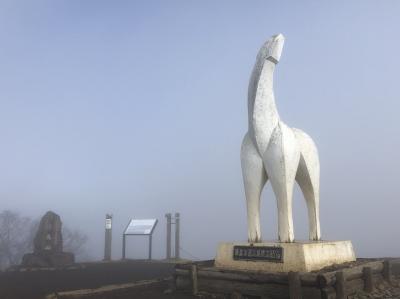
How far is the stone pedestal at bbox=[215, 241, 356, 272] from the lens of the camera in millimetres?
7746

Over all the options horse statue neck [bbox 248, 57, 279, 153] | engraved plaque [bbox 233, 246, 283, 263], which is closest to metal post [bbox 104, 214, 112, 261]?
engraved plaque [bbox 233, 246, 283, 263]

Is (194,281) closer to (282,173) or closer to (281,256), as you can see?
(281,256)

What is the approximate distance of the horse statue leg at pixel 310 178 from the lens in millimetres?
9352

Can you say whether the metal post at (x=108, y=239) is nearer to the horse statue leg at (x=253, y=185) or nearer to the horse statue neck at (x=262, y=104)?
the horse statue leg at (x=253, y=185)

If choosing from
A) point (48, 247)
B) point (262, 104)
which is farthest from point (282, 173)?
point (48, 247)

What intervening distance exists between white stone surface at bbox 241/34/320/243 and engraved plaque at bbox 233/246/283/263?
1.28 feet

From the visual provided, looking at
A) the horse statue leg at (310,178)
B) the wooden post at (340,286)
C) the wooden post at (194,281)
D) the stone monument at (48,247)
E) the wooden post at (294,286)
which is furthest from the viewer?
the stone monument at (48,247)

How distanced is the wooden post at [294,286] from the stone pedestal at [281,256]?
22.7 inches

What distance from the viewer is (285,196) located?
8398 millimetres

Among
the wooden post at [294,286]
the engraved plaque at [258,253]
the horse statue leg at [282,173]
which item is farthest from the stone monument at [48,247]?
the wooden post at [294,286]

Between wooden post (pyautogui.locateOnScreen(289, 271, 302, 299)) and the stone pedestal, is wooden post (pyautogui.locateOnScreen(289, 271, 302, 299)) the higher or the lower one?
the lower one

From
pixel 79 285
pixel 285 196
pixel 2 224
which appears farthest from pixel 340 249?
pixel 2 224

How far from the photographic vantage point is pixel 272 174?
855 centimetres

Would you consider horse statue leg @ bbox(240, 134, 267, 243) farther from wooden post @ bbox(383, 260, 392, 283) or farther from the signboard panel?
the signboard panel
